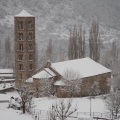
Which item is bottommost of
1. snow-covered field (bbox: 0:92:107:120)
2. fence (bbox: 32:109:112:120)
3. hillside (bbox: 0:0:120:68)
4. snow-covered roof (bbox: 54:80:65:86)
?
fence (bbox: 32:109:112:120)

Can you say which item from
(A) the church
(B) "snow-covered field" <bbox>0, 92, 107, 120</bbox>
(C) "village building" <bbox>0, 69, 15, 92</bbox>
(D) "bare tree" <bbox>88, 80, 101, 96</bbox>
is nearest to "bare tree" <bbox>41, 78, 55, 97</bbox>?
(A) the church

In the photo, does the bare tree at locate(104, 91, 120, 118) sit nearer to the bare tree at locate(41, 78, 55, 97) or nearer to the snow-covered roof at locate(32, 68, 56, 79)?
the bare tree at locate(41, 78, 55, 97)

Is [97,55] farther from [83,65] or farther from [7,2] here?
[7,2]

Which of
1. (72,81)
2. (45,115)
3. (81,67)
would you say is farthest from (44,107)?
(81,67)

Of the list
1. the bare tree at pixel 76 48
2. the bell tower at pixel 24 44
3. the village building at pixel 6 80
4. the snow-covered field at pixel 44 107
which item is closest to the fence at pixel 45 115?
the snow-covered field at pixel 44 107

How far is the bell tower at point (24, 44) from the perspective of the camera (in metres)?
78.8

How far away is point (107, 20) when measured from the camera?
622ft

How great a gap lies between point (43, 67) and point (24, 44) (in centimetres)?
811

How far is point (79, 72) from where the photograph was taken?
71.9 m

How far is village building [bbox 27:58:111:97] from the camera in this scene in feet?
234

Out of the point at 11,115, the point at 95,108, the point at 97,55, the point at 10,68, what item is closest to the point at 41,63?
the point at 10,68

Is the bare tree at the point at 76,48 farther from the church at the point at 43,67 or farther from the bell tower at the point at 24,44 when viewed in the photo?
the bell tower at the point at 24,44

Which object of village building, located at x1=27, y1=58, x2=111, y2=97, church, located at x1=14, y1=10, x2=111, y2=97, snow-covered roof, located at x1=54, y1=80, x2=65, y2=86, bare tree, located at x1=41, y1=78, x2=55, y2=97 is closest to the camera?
bare tree, located at x1=41, y1=78, x2=55, y2=97

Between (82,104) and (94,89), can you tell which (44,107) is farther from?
(94,89)
